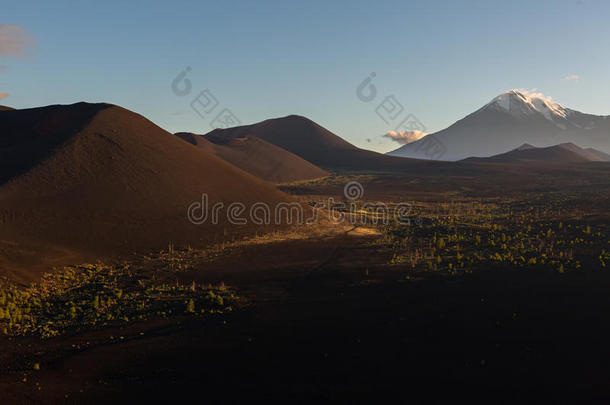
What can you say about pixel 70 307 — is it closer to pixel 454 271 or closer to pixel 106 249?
pixel 106 249

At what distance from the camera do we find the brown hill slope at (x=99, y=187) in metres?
20.3

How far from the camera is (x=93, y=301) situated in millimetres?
13141

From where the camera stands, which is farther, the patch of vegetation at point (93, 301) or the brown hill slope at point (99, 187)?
the brown hill slope at point (99, 187)

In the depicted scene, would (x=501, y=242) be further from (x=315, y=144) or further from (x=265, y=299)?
(x=315, y=144)

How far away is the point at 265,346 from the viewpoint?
9.50 m

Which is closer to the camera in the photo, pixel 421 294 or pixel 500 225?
pixel 421 294

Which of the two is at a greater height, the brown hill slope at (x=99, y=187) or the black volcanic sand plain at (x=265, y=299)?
the brown hill slope at (x=99, y=187)

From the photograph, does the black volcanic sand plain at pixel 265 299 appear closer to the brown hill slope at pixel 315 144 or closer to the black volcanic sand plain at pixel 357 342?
the black volcanic sand plain at pixel 357 342

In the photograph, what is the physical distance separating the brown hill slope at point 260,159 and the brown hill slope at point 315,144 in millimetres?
8235

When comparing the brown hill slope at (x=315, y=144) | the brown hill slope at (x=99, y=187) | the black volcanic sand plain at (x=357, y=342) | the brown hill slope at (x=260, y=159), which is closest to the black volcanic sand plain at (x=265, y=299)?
the black volcanic sand plain at (x=357, y=342)

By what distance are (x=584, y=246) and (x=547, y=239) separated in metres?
2.30

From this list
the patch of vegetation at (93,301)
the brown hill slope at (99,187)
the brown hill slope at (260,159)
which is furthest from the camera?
the brown hill slope at (260,159)

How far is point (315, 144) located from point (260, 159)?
5949cm

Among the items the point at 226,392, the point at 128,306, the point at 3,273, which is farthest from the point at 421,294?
the point at 3,273
